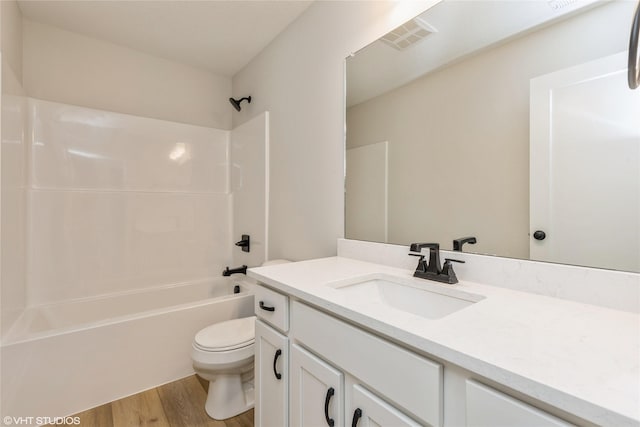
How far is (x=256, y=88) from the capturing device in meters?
2.60

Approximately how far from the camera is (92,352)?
1.69 metres

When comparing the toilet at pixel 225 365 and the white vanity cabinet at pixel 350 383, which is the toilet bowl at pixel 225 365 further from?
the white vanity cabinet at pixel 350 383

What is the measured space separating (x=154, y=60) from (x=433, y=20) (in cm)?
254

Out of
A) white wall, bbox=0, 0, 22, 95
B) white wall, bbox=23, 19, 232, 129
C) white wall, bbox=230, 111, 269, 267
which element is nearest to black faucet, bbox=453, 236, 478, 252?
white wall, bbox=230, 111, 269, 267

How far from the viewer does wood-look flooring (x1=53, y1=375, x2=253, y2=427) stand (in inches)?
61.3

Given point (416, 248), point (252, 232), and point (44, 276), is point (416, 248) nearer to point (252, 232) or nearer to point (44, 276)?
point (252, 232)

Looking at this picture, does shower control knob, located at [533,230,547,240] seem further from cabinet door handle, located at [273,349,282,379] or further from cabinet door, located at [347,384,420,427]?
cabinet door handle, located at [273,349,282,379]

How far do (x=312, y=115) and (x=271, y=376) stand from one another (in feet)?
4.98

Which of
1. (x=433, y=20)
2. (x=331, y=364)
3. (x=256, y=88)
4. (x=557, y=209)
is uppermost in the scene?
(x=256, y=88)

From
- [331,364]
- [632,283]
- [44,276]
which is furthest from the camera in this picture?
[44,276]

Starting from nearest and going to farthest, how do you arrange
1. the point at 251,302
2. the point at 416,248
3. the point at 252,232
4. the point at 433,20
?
the point at 416,248, the point at 433,20, the point at 251,302, the point at 252,232

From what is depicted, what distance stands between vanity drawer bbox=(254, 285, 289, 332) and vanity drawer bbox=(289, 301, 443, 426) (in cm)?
12

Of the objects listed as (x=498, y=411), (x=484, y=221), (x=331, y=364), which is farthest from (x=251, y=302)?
(x=498, y=411)

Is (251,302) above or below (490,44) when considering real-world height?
below
